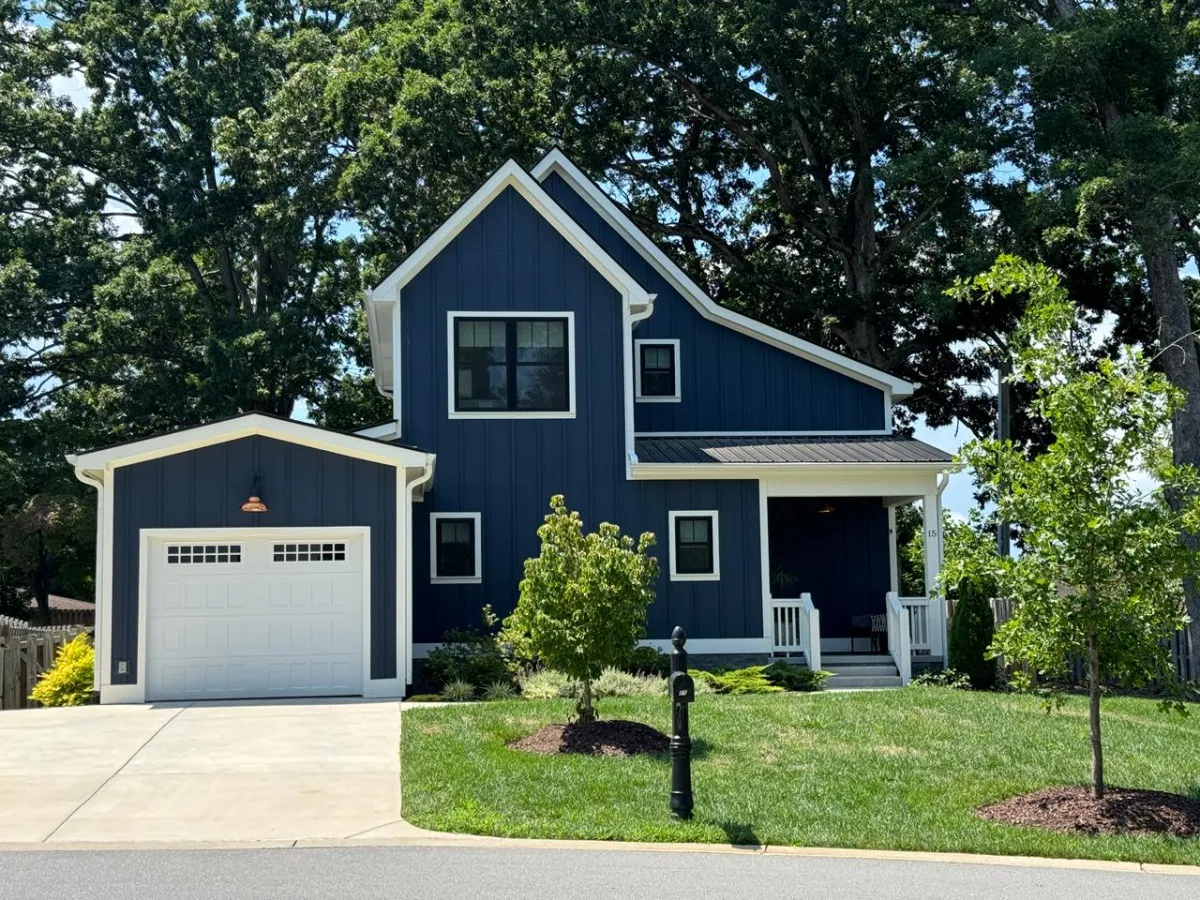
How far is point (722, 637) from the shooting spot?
67.4 ft

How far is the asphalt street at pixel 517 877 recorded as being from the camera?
822 cm

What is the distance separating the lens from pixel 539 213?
20.9 meters

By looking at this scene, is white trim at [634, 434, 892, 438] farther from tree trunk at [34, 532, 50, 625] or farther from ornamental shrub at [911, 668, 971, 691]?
tree trunk at [34, 532, 50, 625]

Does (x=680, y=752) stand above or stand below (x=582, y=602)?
below

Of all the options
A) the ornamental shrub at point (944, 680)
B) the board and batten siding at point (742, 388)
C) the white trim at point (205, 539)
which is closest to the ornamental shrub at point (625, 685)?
the white trim at point (205, 539)

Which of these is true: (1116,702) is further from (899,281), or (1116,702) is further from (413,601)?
(899,281)

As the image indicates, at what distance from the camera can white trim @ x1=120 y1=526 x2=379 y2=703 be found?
17.4 metres

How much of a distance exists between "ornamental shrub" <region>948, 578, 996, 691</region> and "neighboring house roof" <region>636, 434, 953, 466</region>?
244 centimetres

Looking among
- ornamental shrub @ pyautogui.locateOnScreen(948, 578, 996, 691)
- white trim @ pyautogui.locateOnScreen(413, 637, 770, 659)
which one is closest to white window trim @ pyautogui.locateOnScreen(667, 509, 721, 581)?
white trim @ pyautogui.locateOnScreen(413, 637, 770, 659)

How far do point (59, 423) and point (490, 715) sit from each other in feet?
78.4

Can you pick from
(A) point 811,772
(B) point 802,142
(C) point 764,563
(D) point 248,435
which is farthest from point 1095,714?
(B) point 802,142

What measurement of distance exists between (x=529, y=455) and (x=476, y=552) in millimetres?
1732

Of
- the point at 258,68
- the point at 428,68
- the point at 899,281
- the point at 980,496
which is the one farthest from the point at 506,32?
the point at 980,496

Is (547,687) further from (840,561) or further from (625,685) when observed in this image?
(840,561)
